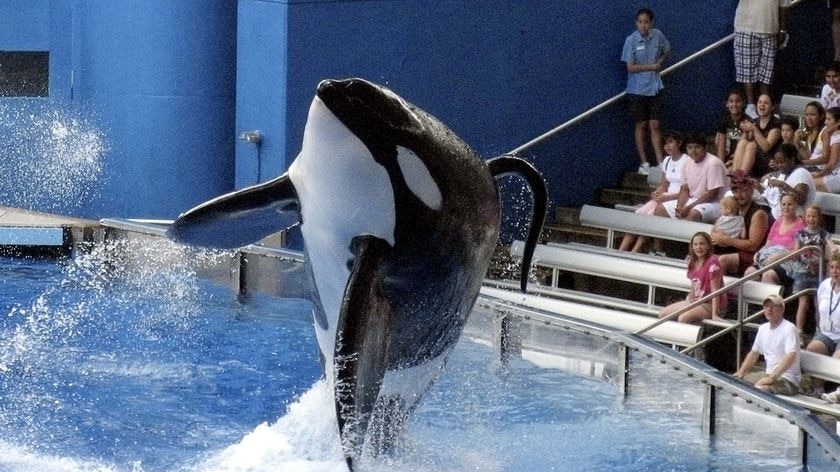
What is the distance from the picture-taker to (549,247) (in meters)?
12.2

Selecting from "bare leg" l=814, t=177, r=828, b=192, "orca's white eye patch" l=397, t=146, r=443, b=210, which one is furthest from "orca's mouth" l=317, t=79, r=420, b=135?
"bare leg" l=814, t=177, r=828, b=192

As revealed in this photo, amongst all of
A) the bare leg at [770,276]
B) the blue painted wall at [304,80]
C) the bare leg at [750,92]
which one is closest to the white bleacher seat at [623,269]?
the bare leg at [770,276]

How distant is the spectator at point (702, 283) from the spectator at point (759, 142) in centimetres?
163

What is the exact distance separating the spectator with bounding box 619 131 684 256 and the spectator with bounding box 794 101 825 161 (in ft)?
3.05

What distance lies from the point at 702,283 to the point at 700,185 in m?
1.59

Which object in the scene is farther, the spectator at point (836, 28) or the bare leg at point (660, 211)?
the spectator at point (836, 28)

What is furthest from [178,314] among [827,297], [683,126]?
[683,126]

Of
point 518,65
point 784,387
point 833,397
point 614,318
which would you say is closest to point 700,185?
point 614,318

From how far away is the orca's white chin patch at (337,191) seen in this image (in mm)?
5789

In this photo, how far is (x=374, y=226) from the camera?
5.96 m

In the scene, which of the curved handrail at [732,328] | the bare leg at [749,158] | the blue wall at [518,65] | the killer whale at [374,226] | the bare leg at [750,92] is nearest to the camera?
the killer whale at [374,226]

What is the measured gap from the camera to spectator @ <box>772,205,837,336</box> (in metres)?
10.2

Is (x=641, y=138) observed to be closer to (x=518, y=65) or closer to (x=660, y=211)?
(x=518, y=65)

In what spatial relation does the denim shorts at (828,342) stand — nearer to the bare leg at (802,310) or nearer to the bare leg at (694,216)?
the bare leg at (802,310)
